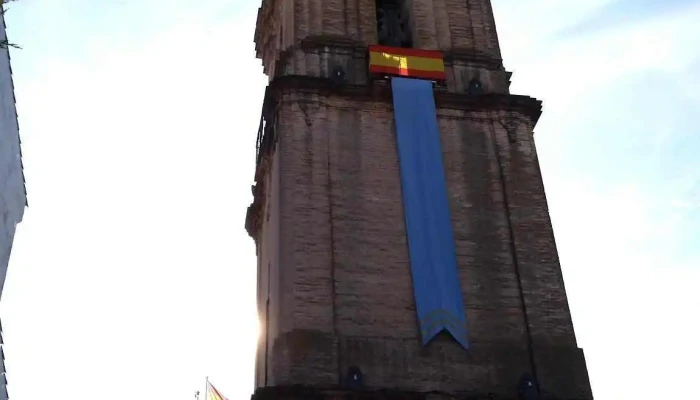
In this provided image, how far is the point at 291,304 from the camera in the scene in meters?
19.8

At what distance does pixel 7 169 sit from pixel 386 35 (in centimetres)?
1276

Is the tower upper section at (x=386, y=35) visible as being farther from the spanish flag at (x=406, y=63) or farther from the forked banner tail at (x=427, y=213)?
the forked banner tail at (x=427, y=213)

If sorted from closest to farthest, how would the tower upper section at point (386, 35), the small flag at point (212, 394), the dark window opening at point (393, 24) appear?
the tower upper section at point (386, 35)
the dark window opening at point (393, 24)
the small flag at point (212, 394)

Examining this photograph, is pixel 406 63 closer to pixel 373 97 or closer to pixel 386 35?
pixel 373 97

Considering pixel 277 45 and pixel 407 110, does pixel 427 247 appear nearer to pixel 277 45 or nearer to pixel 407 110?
pixel 407 110

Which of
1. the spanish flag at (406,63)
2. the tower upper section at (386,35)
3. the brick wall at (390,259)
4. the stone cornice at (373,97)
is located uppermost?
the tower upper section at (386,35)

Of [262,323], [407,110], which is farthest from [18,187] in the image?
[407,110]

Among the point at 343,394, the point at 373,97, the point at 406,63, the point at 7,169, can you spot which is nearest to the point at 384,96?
the point at 373,97

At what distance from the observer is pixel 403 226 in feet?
72.1

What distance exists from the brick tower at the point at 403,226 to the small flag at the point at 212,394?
225 inches

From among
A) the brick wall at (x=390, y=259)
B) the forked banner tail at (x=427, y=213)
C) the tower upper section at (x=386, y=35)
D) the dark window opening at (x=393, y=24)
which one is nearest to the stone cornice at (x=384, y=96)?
the brick wall at (x=390, y=259)

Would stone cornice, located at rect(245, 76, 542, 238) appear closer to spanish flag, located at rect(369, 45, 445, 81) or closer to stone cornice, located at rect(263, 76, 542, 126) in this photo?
stone cornice, located at rect(263, 76, 542, 126)

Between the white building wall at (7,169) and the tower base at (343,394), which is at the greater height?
the white building wall at (7,169)

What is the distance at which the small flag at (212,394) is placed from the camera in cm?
2984
